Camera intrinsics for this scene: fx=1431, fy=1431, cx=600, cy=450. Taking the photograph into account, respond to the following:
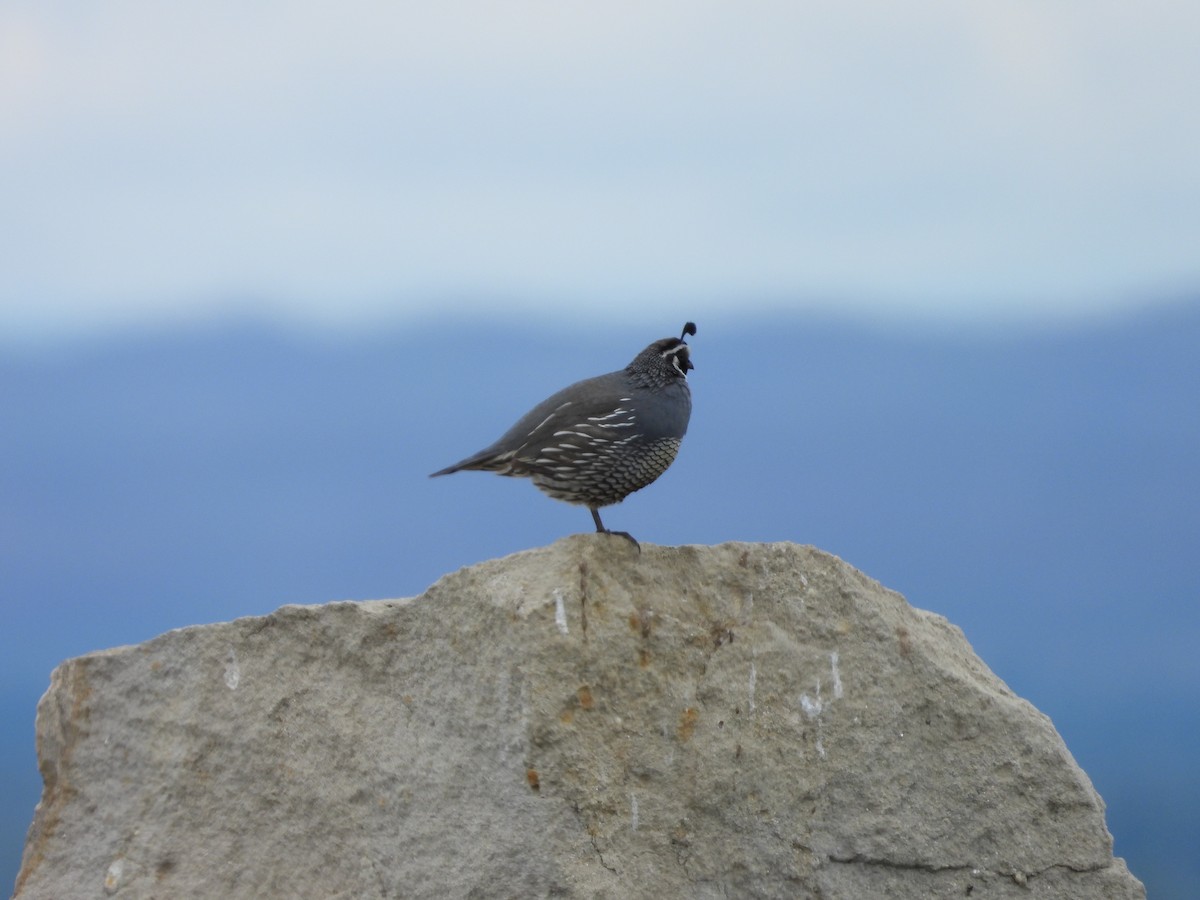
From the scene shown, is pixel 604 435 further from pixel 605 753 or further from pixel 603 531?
pixel 605 753

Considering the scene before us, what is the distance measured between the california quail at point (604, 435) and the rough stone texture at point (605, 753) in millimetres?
298

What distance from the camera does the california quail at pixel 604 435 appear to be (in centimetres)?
675

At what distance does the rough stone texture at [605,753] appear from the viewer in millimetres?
6453

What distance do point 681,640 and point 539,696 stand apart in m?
0.73

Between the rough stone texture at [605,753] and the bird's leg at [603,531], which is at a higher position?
the bird's leg at [603,531]

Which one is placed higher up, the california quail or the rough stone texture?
the california quail

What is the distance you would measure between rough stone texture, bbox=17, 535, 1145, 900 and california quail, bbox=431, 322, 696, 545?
30 centimetres

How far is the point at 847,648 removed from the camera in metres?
6.80

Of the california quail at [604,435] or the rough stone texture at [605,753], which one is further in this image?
the california quail at [604,435]

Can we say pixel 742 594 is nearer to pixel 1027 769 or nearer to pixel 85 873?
pixel 1027 769

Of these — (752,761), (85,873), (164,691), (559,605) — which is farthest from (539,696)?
(85,873)

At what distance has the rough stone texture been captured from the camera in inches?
254

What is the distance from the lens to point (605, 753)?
21.1ft

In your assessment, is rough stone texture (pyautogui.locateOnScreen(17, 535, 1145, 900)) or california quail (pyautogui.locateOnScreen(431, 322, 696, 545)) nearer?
rough stone texture (pyautogui.locateOnScreen(17, 535, 1145, 900))
